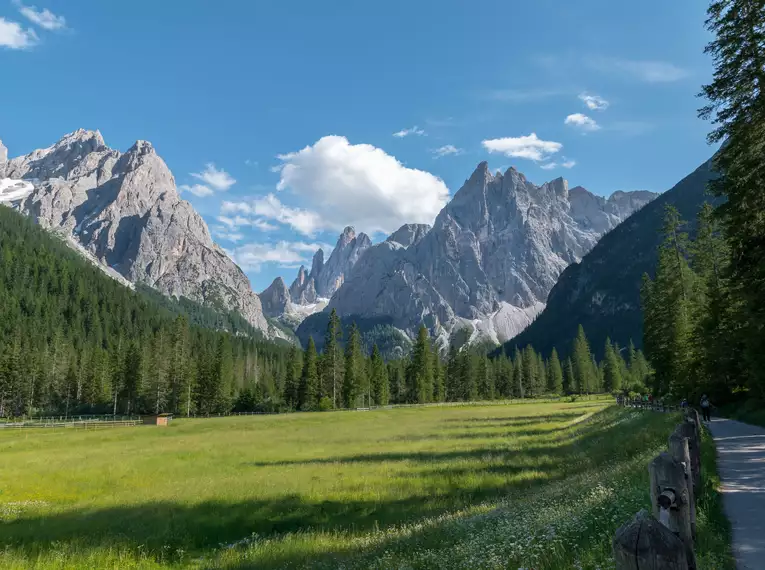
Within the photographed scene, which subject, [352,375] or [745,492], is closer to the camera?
[745,492]

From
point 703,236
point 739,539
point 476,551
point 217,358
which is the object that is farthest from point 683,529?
point 217,358

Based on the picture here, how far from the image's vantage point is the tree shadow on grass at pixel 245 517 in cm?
1562

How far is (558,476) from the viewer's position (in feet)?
74.8

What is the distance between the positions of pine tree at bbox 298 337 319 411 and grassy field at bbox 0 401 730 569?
69493mm

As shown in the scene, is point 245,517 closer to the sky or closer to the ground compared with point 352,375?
closer to the ground

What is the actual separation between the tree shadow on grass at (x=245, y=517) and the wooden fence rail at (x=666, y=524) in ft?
34.4

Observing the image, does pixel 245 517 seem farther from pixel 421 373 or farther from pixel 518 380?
pixel 518 380

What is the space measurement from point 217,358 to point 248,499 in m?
98.9

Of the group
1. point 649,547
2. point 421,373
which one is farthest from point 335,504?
point 421,373

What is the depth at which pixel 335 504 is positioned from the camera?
19906 mm

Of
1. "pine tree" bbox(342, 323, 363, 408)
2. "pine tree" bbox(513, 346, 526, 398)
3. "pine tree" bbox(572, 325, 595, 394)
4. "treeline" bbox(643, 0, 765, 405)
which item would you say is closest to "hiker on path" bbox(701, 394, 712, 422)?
"treeline" bbox(643, 0, 765, 405)

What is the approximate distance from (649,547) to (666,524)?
3799 millimetres

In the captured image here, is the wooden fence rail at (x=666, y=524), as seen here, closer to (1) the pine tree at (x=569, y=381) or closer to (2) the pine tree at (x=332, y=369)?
(2) the pine tree at (x=332, y=369)

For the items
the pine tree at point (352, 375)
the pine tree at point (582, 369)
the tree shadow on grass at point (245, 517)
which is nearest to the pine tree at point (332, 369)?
the pine tree at point (352, 375)
